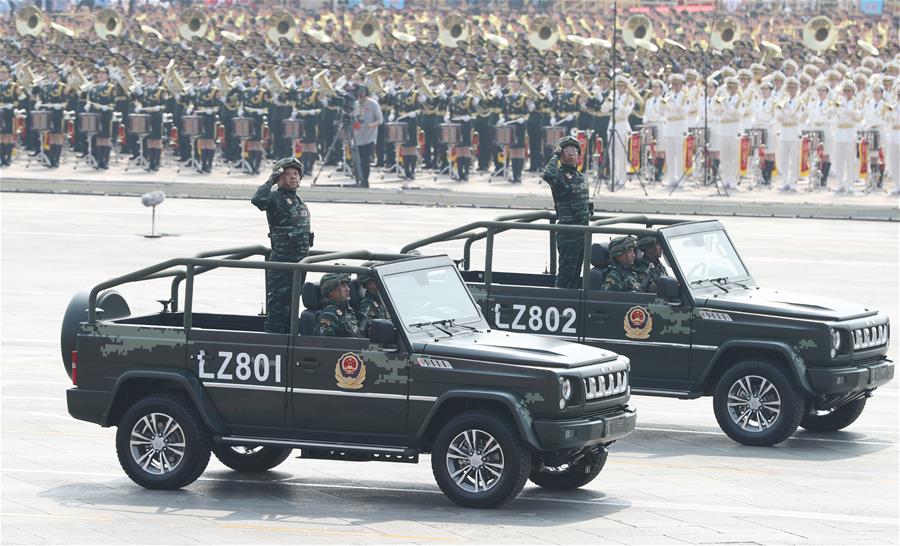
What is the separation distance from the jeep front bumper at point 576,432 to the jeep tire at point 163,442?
2315 mm

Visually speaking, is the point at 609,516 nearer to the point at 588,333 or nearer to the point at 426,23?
the point at 588,333

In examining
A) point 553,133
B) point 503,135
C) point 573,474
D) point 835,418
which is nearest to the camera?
point 573,474

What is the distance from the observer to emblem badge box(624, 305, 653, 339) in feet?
49.2

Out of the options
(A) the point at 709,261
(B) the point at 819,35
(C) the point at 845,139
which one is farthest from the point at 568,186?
(B) the point at 819,35

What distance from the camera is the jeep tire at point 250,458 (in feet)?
44.2

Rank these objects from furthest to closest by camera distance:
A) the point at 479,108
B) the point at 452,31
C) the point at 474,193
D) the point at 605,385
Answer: the point at 452,31 < the point at 479,108 < the point at 474,193 < the point at 605,385

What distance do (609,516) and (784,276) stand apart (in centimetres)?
1416

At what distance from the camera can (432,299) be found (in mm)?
12562

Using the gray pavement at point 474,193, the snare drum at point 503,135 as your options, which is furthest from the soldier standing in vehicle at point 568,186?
the snare drum at point 503,135

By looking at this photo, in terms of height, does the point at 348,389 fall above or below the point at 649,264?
below

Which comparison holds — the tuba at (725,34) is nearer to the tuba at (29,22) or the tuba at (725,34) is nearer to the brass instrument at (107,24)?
the brass instrument at (107,24)

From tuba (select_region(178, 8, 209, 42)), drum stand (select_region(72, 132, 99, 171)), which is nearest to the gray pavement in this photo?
drum stand (select_region(72, 132, 99, 171))

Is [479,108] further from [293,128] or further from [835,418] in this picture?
[835,418]

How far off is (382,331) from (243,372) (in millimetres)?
1076
